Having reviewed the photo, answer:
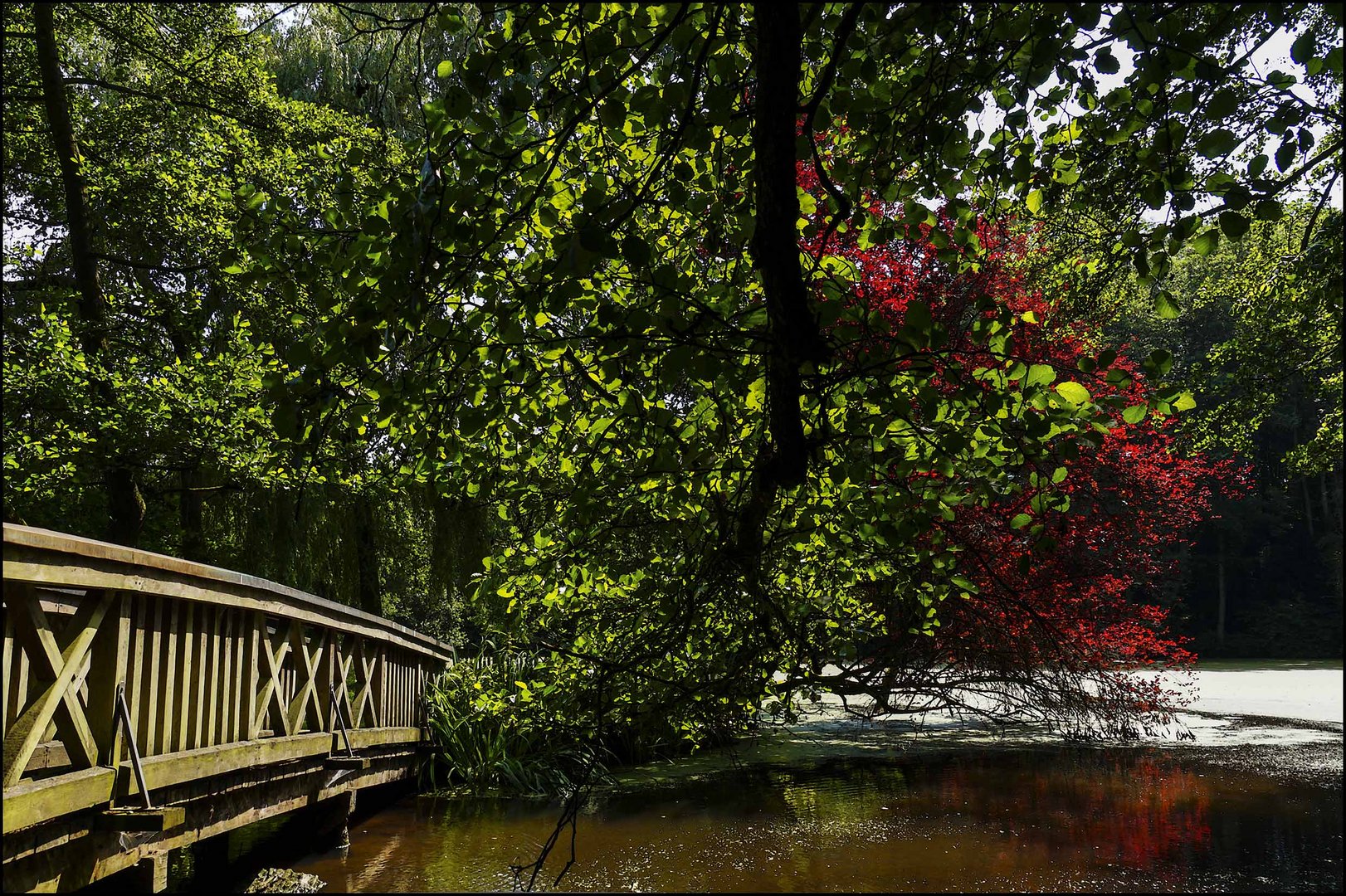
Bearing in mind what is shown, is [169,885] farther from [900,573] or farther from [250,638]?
[900,573]

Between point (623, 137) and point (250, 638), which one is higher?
point (623, 137)

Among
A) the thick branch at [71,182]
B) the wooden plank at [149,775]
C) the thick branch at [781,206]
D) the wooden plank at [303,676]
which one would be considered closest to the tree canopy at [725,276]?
the thick branch at [781,206]

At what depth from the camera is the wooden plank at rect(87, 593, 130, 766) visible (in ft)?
13.0

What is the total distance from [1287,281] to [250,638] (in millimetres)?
7998

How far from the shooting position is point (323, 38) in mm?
13242

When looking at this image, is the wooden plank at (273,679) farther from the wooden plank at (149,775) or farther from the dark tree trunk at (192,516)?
the dark tree trunk at (192,516)

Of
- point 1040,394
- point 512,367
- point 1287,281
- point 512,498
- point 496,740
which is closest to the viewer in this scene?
point 1040,394

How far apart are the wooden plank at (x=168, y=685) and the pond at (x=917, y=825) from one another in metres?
1.68

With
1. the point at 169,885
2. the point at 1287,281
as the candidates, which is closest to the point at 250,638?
the point at 169,885

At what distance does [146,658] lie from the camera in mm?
4309

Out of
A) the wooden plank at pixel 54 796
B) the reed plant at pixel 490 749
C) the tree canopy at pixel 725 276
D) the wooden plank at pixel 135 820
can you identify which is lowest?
the reed plant at pixel 490 749

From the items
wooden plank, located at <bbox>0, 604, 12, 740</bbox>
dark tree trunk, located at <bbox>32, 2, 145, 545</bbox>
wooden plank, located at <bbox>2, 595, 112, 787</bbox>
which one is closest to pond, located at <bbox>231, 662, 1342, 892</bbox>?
wooden plank, located at <bbox>2, 595, 112, 787</bbox>

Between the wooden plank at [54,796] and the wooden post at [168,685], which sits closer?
the wooden plank at [54,796]

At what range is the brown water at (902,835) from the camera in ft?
17.1
